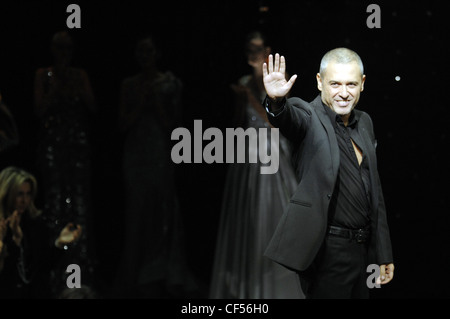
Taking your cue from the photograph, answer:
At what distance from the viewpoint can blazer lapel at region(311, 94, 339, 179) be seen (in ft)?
11.2

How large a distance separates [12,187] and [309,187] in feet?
7.74

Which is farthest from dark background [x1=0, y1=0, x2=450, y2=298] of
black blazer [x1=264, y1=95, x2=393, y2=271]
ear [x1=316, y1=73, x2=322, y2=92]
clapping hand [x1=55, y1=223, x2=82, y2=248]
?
black blazer [x1=264, y1=95, x2=393, y2=271]

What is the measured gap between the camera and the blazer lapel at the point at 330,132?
3.42m

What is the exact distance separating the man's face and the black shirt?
0.04 meters

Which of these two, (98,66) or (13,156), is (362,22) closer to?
(98,66)

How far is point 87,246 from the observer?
522 cm

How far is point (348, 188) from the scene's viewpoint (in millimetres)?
3475

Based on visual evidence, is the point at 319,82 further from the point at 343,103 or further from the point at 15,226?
the point at 15,226

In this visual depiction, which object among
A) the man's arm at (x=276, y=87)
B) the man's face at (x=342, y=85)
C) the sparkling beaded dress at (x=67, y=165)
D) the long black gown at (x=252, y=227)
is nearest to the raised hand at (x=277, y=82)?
the man's arm at (x=276, y=87)

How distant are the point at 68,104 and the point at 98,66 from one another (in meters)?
0.33

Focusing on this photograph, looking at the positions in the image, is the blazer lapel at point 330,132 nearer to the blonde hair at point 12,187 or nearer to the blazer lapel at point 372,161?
the blazer lapel at point 372,161

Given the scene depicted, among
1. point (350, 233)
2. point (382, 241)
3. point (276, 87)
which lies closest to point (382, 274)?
point (382, 241)

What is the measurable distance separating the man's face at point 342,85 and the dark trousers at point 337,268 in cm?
59
